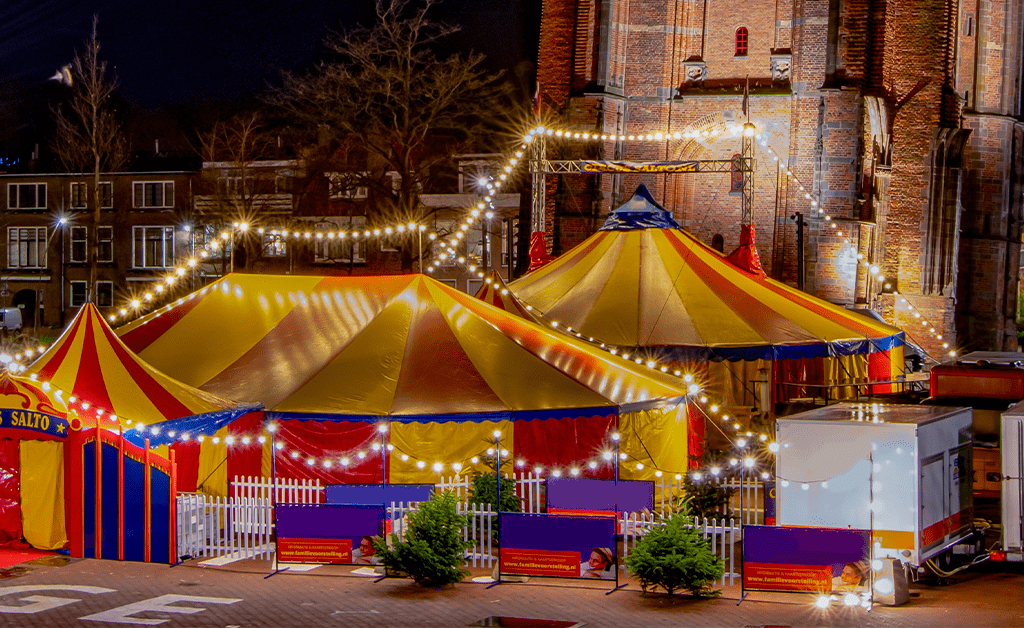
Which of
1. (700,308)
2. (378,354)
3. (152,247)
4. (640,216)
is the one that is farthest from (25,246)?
(378,354)

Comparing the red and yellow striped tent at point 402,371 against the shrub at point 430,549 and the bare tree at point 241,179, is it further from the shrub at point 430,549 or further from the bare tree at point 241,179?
the bare tree at point 241,179

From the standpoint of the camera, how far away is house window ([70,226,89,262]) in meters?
57.2

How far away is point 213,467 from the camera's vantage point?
635 inches

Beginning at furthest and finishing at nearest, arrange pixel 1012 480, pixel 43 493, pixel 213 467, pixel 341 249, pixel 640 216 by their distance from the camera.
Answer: pixel 341 249, pixel 640 216, pixel 213 467, pixel 43 493, pixel 1012 480

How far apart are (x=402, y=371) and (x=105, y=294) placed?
45.6 meters

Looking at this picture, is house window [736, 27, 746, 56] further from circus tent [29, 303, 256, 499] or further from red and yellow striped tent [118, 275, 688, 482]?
circus tent [29, 303, 256, 499]

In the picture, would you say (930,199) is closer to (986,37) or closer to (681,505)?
(986,37)

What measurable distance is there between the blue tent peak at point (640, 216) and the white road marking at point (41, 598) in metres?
14.6

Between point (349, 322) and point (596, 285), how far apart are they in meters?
7.11

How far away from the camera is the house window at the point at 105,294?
5641 centimetres

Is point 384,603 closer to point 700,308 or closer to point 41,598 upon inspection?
point 41,598

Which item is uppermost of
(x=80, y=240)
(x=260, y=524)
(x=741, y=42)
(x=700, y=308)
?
(x=741, y=42)

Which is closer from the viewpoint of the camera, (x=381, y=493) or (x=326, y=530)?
(x=326, y=530)

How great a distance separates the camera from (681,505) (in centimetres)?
1324
